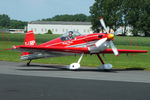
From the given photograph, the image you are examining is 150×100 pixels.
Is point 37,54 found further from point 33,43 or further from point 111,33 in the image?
point 111,33

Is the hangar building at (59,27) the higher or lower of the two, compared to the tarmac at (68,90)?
lower

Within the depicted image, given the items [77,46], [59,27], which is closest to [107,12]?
[59,27]

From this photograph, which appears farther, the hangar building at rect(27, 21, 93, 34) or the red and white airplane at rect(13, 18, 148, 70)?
the hangar building at rect(27, 21, 93, 34)

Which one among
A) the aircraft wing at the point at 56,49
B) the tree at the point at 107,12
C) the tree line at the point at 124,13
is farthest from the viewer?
the tree at the point at 107,12

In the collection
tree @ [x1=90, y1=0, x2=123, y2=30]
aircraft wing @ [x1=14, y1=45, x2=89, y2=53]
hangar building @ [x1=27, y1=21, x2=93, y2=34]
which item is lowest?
hangar building @ [x1=27, y1=21, x2=93, y2=34]

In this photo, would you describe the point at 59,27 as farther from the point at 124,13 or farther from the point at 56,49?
the point at 56,49

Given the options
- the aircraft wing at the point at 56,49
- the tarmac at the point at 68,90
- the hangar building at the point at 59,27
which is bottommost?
the hangar building at the point at 59,27

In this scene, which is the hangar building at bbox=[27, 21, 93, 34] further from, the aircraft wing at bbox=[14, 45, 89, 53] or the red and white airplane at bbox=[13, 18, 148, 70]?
the aircraft wing at bbox=[14, 45, 89, 53]

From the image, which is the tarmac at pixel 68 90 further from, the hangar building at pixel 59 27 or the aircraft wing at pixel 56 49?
the hangar building at pixel 59 27

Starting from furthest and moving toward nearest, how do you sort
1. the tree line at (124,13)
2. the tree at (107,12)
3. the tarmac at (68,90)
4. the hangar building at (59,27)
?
1. the hangar building at (59,27)
2. the tree at (107,12)
3. the tree line at (124,13)
4. the tarmac at (68,90)

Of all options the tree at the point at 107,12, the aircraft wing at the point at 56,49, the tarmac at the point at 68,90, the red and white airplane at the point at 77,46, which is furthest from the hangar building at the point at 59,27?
the tarmac at the point at 68,90

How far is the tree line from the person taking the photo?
129 metres

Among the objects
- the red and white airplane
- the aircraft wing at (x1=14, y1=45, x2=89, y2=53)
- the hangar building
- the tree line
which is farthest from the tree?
the aircraft wing at (x1=14, y1=45, x2=89, y2=53)

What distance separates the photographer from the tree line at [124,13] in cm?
12875
